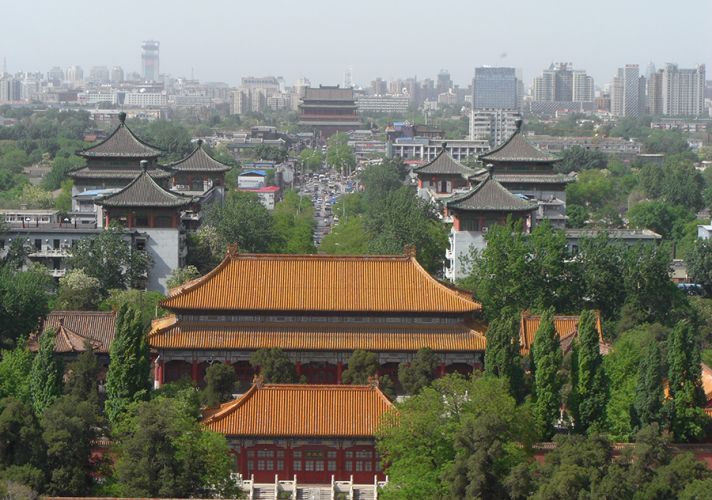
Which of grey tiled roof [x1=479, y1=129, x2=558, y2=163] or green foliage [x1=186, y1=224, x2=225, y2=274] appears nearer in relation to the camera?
green foliage [x1=186, y1=224, x2=225, y2=274]

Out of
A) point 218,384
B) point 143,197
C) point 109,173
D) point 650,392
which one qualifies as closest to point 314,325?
point 218,384

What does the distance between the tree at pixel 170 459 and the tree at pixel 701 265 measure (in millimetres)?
30550

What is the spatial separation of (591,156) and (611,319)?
207 ft

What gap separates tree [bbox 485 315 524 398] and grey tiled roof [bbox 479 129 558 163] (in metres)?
29.4

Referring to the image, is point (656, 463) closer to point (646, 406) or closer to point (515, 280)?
point (646, 406)

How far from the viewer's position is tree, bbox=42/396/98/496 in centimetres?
2658

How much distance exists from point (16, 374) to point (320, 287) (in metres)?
7.27

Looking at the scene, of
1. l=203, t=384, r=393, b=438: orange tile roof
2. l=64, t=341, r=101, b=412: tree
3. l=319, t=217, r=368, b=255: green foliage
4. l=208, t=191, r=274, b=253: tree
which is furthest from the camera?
l=319, t=217, r=368, b=255: green foliage

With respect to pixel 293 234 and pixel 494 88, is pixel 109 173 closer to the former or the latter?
pixel 293 234

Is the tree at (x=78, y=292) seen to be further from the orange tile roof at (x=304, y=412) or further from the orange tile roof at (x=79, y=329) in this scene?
the orange tile roof at (x=304, y=412)

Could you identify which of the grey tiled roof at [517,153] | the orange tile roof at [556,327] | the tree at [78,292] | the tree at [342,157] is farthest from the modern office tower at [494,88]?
the orange tile roof at [556,327]

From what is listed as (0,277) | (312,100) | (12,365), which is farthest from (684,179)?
(312,100)

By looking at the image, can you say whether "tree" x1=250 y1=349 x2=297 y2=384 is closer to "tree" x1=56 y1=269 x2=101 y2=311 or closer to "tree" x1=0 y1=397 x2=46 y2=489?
"tree" x1=0 y1=397 x2=46 y2=489

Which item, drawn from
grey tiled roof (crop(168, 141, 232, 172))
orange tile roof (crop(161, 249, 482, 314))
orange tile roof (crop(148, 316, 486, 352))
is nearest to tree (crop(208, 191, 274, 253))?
grey tiled roof (crop(168, 141, 232, 172))
